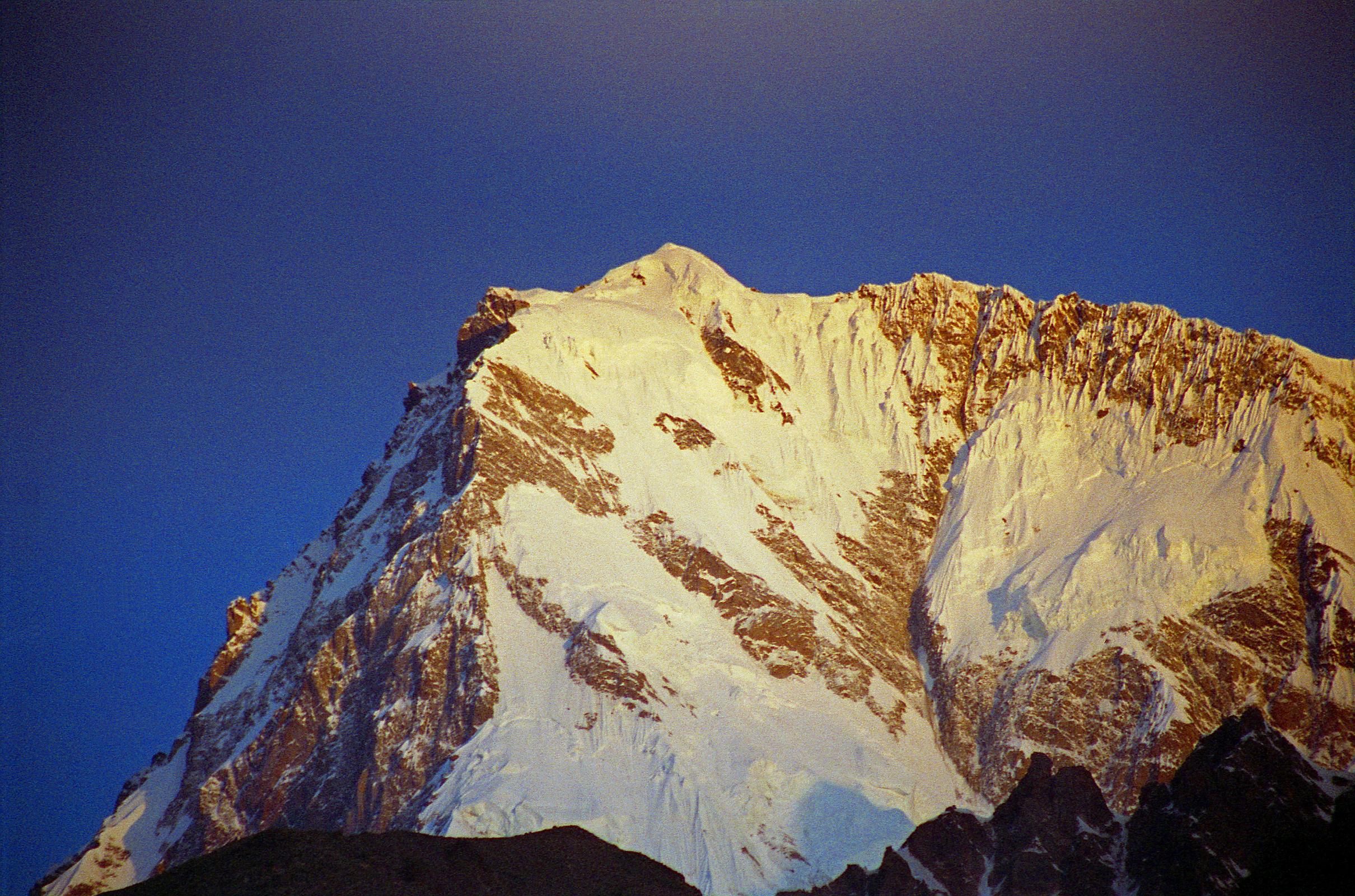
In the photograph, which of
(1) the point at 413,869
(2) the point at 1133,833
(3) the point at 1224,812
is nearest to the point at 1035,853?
(2) the point at 1133,833

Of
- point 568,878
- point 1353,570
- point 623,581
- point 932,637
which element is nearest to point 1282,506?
point 1353,570

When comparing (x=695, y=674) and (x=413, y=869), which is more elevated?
(x=695, y=674)

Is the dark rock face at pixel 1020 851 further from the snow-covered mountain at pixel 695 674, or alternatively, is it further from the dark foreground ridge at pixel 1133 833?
the snow-covered mountain at pixel 695 674

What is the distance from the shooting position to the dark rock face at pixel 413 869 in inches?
3159

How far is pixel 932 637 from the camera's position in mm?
193500

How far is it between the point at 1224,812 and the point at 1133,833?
949 centimetres

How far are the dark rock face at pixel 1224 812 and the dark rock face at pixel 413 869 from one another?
3791cm

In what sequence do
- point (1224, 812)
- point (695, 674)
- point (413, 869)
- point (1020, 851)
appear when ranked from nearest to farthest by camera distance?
point (413, 869), point (1224, 812), point (1020, 851), point (695, 674)

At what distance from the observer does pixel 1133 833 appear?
380 ft

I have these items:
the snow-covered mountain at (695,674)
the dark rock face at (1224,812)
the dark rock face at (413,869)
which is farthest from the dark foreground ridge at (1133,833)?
the snow-covered mountain at (695,674)

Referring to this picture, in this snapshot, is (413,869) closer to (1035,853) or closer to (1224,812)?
(1035,853)

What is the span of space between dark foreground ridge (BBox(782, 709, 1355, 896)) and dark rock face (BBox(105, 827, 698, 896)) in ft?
92.9

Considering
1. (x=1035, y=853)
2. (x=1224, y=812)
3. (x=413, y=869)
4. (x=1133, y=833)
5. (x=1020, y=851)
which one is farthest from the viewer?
(x=1020, y=851)

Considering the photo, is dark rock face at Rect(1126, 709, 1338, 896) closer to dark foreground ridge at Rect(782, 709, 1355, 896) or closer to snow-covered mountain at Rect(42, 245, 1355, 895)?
dark foreground ridge at Rect(782, 709, 1355, 896)
